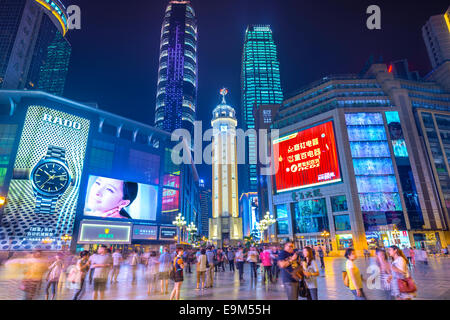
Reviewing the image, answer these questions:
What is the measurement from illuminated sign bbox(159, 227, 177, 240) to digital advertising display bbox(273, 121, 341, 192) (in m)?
26.5

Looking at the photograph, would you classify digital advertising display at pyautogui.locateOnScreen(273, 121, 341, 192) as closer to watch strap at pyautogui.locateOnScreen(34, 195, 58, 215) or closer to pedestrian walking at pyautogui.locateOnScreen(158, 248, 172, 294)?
watch strap at pyautogui.locateOnScreen(34, 195, 58, 215)

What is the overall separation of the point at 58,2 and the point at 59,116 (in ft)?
267

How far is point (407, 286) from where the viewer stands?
548 centimetres

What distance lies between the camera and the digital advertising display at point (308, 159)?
53219mm

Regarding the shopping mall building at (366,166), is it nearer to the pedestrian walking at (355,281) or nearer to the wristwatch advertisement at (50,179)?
the pedestrian walking at (355,281)

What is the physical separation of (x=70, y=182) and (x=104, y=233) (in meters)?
10.3

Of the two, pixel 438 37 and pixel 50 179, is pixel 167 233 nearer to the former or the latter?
pixel 50 179

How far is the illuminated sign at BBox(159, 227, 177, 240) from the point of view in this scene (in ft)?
168

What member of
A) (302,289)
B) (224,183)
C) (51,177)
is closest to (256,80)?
(224,183)

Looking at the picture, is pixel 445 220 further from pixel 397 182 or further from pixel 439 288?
pixel 439 288

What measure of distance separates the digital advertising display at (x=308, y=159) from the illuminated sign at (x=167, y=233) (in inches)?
1042

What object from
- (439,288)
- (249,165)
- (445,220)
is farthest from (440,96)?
(249,165)

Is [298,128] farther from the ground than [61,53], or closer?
closer

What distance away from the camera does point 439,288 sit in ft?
32.1
